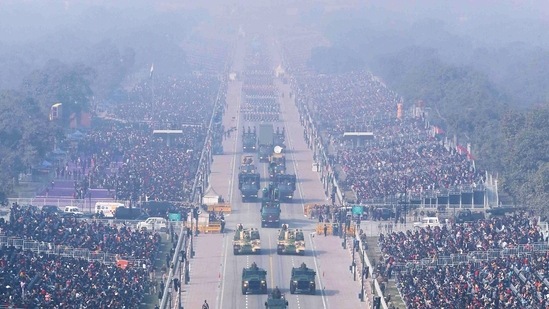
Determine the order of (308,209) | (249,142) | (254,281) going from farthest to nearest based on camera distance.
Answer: (249,142), (308,209), (254,281)

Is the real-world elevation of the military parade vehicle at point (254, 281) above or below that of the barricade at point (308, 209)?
below

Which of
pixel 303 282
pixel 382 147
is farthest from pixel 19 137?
pixel 303 282

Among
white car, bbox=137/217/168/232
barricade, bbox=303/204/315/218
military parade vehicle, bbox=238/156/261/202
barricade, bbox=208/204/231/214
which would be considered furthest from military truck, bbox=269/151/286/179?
white car, bbox=137/217/168/232

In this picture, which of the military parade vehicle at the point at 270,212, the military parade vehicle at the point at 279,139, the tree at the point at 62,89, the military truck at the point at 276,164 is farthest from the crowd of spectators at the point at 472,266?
the tree at the point at 62,89

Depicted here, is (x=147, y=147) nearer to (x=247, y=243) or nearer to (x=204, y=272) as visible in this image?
(x=247, y=243)

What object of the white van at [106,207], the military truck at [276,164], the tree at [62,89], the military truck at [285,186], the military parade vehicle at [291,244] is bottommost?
the military parade vehicle at [291,244]

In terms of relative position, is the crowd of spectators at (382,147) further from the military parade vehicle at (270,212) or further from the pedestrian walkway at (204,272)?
the pedestrian walkway at (204,272)
